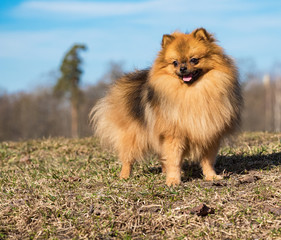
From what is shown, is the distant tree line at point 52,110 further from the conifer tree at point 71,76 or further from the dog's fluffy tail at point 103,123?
the dog's fluffy tail at point 103,123

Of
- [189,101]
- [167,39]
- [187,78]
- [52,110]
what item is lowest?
[52,110]

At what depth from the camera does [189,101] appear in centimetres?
472

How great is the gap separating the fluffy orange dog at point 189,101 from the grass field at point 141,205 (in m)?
0.43

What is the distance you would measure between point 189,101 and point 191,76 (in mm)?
308

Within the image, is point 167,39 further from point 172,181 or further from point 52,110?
point 52,110

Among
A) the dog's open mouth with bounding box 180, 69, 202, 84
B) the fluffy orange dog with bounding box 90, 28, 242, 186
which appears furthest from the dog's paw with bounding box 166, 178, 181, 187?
the dog's open mouth with bounding box 180, 69, 202, 84

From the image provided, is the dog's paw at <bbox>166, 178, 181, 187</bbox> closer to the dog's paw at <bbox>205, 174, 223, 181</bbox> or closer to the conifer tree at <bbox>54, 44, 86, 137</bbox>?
the dog's paw at <bbox>205, 174, 223, 181</bbox>

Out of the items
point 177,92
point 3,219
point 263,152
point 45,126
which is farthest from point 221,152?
point 45,126

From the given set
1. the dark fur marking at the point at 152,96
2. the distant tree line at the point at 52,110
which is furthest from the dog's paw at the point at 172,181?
the distant tree line at the point at 52,110

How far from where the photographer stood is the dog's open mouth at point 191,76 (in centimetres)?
468

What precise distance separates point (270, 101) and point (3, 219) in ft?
118

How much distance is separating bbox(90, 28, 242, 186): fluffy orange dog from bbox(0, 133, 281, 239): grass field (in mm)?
427

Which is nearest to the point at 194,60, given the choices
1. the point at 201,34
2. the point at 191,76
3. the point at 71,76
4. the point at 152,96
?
the point at 191,76

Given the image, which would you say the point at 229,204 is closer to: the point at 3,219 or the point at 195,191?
the point at 195,191
